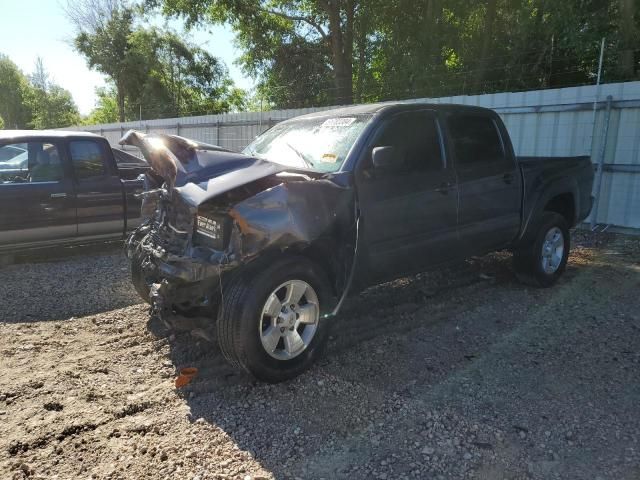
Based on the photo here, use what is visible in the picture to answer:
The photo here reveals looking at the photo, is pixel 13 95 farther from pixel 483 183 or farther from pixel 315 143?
pixel 483 183

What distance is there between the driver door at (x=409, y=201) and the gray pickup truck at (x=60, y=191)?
3857mm

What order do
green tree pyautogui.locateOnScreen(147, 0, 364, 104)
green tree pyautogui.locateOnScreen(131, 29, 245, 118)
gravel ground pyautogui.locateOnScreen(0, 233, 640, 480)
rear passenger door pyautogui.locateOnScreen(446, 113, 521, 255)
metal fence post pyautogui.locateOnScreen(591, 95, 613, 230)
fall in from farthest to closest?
green tree pyautogui.locateOnScreen(131, 29, 245, 118) → green tree pyautogui.locateOnScreen(147, 0, 364, 104) → metal fence post pyautogui.locateOnScreen(591, 95, 613, 230) → rear passenger door pyautogui.locateOnScreen(446, 113, 521, 255) → gravel ground pyautogui.locateOnScreen(0, 233, 640, 480)

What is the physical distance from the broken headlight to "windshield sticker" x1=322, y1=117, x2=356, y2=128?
1.51 metres

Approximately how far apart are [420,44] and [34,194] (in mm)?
13915

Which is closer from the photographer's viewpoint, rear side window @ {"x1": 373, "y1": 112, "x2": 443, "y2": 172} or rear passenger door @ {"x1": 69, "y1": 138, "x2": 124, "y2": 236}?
rear side window @ {"x1": 373, "y1": 112, "x2": 443, "y2": 172}

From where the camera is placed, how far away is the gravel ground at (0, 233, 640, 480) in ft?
8.66

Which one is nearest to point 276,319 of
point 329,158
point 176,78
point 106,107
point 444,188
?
point 329,158

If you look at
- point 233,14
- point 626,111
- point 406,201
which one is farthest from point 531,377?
point 233,14

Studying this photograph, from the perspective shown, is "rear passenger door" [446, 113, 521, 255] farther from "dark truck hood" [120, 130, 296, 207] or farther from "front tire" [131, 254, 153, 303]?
"front tire" [131, 254, 153, 303]

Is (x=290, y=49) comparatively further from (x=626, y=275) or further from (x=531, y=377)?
(x=531, y=377)

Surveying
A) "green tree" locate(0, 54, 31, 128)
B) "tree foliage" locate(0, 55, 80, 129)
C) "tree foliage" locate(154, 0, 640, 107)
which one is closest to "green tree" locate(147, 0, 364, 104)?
"tree foliage" locate(154, 0, 640, 107)

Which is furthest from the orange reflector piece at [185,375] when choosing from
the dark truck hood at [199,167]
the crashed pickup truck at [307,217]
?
the dark truck hood at [199,167]

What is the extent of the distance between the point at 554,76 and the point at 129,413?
47.8ft

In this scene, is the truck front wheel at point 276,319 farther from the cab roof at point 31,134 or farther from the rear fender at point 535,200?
the cab roof at point 31,134
